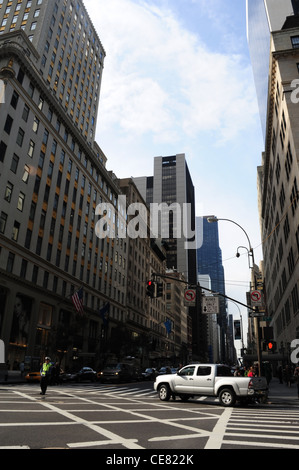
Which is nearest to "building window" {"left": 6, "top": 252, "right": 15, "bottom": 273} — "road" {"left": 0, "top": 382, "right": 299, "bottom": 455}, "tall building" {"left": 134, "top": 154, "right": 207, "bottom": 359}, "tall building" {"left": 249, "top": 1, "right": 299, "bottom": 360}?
"road" {"left": 0, "top": 382, "right": 299, "bottom": 455}

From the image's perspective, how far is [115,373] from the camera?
31.2 metres

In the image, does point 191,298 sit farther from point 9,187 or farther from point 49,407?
point 9,187

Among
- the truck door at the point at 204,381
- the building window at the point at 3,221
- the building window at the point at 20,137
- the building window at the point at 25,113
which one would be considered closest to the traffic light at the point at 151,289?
the truck door at the point at 204,381

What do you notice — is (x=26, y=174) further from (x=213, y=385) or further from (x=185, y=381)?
(x=213, y=385)

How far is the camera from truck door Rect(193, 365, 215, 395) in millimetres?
15820

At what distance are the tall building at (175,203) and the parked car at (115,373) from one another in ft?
429

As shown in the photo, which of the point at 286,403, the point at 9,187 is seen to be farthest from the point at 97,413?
the point at 9,187

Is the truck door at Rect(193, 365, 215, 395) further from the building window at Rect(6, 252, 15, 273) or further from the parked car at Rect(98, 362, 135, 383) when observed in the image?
the building window at Rect(6, 252, 15, 273)

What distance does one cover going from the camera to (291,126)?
35125 millimetres

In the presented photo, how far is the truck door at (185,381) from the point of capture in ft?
53.8

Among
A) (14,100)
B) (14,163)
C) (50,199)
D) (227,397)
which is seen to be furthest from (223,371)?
(14,100)

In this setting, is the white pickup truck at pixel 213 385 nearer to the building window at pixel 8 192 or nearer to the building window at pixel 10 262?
the building window at pixel 10 262

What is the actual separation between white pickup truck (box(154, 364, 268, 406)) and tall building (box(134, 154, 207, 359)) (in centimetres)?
14631

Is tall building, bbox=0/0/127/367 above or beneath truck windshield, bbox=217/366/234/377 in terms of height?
above
